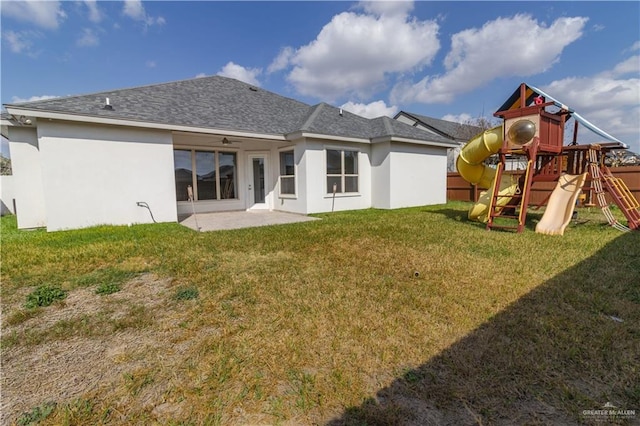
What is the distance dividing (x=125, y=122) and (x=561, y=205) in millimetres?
11916

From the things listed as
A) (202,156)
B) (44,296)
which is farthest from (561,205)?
(202,156)

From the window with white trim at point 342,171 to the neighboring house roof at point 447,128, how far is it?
18.5 metres

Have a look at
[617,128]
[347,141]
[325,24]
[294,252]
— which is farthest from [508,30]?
[617,128]

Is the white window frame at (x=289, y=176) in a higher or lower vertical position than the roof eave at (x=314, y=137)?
lower

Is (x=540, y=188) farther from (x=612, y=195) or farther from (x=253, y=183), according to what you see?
(x=253, y=183)

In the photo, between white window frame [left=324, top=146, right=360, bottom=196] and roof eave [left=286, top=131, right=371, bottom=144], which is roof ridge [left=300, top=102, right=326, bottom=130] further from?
white window frame [left=324, top=146, right=360, bottom=196]

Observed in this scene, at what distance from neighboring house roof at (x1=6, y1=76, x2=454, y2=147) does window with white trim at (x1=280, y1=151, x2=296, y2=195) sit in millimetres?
1171

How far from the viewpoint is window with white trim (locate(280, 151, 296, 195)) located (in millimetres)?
11523

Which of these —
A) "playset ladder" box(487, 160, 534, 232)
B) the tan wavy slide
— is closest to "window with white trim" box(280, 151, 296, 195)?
"playset ladder" box(487, 160, 534, 232)

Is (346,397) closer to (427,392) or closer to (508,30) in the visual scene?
(427,392)

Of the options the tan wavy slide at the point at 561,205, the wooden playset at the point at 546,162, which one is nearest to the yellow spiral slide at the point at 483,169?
the wooden playset at the point at 546,162

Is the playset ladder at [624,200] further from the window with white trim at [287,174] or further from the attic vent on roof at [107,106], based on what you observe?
the attic vent on roof at [107,106]

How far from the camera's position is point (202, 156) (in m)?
11.4

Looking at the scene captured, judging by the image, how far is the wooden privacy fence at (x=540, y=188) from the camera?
11.6m
